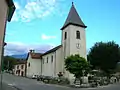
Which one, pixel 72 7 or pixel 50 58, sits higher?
pixel 72 7

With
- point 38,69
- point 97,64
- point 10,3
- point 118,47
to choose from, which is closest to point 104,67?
point 97,64

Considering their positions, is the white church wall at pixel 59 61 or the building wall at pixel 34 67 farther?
the building wall at pixel 34 67

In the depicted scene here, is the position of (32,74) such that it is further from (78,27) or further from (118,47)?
(118,47)

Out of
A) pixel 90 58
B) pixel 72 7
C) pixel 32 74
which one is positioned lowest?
pixel 32 74

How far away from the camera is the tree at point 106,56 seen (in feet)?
164

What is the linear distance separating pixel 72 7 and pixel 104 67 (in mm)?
16821

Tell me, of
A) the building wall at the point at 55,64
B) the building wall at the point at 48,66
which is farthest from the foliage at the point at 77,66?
the building wall at the point at 48,66

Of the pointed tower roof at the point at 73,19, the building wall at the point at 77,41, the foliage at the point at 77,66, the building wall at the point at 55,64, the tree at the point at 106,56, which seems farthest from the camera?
the tree at the point at 106,56

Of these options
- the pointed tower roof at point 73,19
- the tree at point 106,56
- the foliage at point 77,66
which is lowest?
the foliage at point 77,66

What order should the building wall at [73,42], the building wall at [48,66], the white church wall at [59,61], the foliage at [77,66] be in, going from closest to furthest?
the foliage at [77,66] < the building wall at [73,42] < the white church wall at [59,61] < the building wall at [48,66]

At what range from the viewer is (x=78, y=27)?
161ft

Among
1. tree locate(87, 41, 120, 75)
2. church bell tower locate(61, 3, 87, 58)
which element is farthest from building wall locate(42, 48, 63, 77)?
tree locate(87, 41, 120, 75)

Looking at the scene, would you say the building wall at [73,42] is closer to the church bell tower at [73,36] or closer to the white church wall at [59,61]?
the church bell tower at [73,36]

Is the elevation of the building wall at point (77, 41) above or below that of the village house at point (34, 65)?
above
